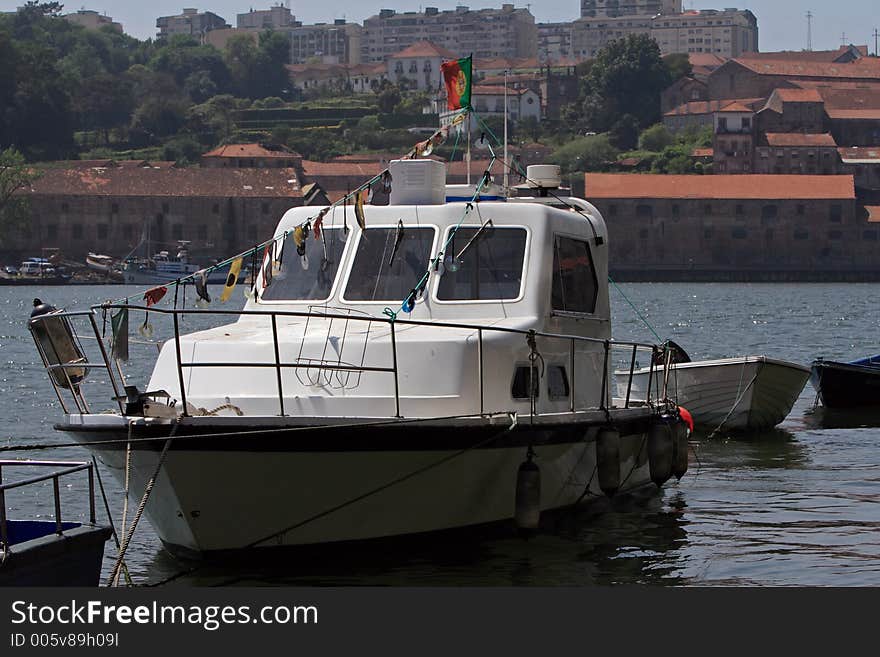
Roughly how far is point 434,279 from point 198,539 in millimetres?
2659

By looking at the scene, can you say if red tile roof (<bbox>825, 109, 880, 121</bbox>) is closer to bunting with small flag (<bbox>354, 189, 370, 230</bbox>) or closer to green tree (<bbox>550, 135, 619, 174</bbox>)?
green tree (<bbox>550, 135, 619, 174</bbox>)

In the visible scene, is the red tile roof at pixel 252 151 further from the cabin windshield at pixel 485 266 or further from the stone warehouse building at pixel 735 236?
the cabin windshield at pixel 485 266

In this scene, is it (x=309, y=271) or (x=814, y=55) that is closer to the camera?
(x=309, y=271)

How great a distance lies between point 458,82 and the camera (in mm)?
13172

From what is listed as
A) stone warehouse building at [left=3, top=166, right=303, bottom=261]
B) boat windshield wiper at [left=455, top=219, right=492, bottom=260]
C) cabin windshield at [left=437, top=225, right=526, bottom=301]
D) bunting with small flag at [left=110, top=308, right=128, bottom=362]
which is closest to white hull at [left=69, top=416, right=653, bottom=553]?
bunting with small flag at [left=110, top=308, right=128, bottom=362]

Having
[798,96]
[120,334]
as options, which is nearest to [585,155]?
[798,96]

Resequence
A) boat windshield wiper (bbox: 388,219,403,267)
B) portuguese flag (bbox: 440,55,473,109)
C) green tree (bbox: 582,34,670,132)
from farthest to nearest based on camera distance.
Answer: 1. green tree (bbox: 582,34,670,132)
2. portuguese flag (bbox: 440,55,473,109)
3. boat windshield wiper (bbox: 388,219,403,267)

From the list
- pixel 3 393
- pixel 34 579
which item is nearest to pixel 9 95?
pixel 3 393

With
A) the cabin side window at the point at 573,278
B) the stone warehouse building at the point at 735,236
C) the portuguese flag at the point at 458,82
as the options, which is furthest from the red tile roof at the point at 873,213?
the cabin side window at the point at 573,278

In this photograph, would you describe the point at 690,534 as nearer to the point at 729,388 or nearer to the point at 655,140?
the point at 729,388

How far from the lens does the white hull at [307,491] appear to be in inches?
396

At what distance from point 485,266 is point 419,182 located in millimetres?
911

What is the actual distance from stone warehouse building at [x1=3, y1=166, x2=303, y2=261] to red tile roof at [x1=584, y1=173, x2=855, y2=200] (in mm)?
21712

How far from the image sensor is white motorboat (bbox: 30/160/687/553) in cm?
1012
